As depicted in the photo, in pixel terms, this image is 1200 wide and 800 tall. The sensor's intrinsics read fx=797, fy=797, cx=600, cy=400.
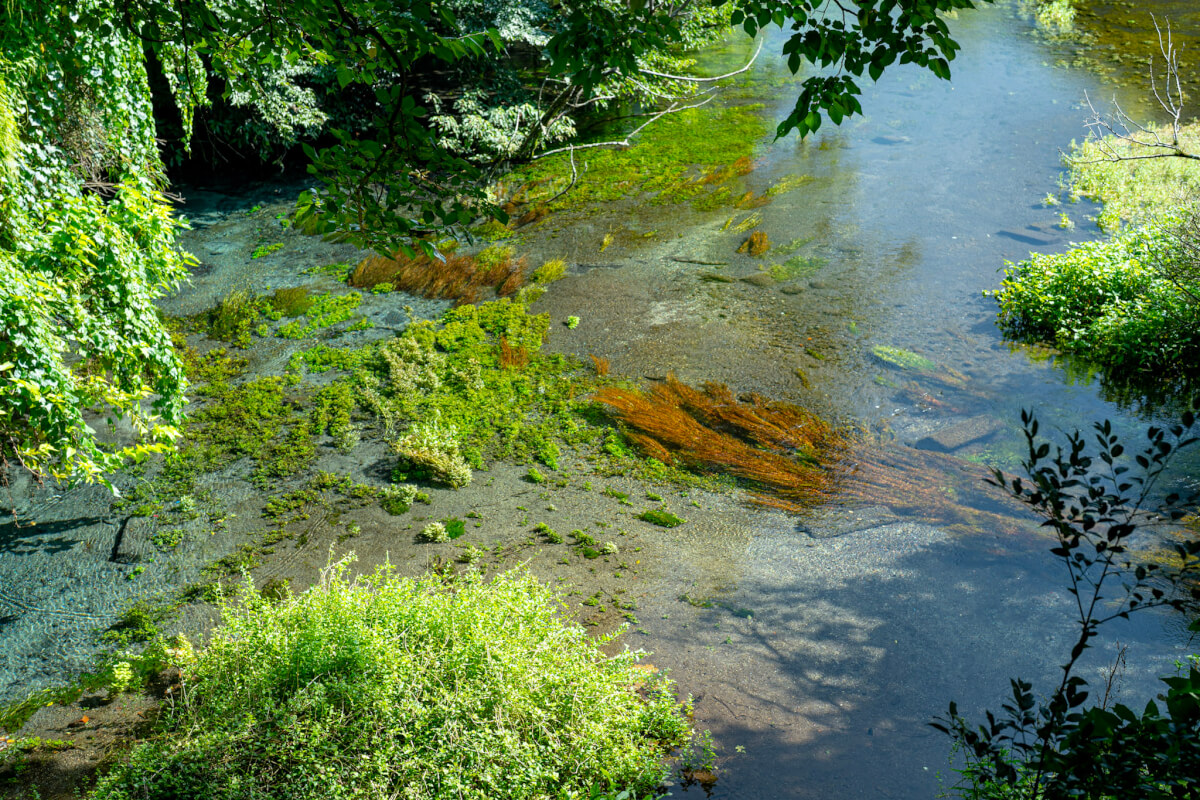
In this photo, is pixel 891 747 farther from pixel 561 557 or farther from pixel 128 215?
pixel 128 215

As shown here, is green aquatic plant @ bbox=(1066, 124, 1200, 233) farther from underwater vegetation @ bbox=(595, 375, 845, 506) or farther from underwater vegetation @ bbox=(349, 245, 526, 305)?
underwater vegetation @ bbox=(349, 245, 526, 305)

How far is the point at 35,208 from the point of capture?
174 inches

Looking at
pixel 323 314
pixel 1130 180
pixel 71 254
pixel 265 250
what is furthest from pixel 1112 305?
pixel 265 250

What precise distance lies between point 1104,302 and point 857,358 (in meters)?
2.49

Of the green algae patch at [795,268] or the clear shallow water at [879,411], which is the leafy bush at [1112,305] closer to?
the clear shallow water at [879,411]

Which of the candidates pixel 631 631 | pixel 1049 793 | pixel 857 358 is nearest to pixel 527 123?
pixel 857 358

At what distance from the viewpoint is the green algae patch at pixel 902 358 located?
7500 mm

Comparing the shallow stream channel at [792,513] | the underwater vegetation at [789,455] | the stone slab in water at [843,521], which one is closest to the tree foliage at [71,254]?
the shallow stream channel at [792,513]

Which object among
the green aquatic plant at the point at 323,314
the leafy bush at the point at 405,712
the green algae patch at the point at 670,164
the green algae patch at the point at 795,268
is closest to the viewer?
the leafy bush at the point at 405,712

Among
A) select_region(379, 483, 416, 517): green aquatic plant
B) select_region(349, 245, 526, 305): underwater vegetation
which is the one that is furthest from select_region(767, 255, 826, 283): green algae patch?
select_region(379, 483, 416, 517): green aquatic plant

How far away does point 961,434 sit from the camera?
6543 millimetres

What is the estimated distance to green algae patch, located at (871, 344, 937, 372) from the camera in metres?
7.50

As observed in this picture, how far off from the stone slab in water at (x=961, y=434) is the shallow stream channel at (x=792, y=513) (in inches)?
0.9

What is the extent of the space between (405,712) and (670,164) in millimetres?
10595
